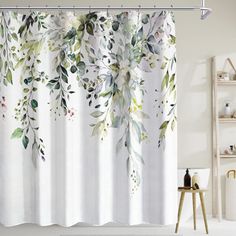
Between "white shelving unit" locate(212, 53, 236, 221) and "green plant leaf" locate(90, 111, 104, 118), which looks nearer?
"green plant leaf" locate(90, 111, 104, 118)

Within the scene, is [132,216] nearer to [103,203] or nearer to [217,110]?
[103,203]

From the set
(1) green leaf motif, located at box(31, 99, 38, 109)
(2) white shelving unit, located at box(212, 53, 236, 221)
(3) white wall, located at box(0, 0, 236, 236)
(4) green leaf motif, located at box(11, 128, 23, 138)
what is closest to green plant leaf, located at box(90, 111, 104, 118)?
(1) green leaf motif, located at box(31, 99, 38, 109)

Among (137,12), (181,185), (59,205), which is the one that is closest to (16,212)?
(59,205)

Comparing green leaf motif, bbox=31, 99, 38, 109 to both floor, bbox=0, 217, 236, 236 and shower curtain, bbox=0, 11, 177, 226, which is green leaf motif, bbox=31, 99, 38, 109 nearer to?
shower curtain, bbox=0, 11, 177, 226

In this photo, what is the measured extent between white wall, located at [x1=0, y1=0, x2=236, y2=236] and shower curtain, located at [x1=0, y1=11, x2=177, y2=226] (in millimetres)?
620

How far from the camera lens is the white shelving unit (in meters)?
3.53

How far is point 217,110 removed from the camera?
11.7 feet

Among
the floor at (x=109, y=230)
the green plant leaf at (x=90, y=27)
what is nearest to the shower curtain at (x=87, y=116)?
the green plant leaf at (x=90, y=27)

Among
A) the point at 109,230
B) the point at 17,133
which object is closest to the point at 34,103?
the point at 17,133

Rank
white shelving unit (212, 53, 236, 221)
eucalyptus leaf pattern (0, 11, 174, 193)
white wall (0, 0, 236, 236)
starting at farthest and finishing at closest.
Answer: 1. white wall (0, 0, 236, 236)
2. white shelving unit (212, 53, 236, 221)
3. eucalyptus leaf pattern (0, 11, 174, 193)

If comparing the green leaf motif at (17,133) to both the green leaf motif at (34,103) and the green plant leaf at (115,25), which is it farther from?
the green plant leaf at (115,25)

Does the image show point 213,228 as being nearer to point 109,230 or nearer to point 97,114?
point 109,230

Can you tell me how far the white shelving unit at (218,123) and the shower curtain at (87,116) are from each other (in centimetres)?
62

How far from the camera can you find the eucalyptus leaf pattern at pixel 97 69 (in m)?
3.07
